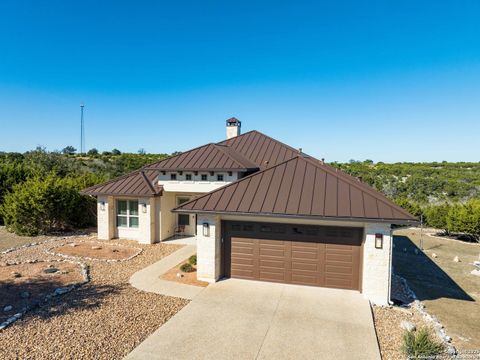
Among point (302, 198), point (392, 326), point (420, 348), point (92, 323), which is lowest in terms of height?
point (392, 326)

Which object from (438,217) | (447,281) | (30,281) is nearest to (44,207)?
(30,281)

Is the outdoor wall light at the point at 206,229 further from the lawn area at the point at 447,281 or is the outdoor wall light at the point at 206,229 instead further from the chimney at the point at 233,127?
the chimney at the point at 233,127

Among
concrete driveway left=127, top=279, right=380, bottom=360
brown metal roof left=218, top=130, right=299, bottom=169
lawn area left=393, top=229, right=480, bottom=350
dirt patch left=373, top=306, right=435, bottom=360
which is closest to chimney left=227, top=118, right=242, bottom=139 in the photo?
brown metal roof left=218, top=130, right=299, bottom=169

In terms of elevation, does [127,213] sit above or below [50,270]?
above

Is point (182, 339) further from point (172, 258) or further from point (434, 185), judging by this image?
point (434, 185)

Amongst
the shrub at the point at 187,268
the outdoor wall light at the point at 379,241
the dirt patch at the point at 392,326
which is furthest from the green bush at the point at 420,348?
the shrub at the point at 187,268

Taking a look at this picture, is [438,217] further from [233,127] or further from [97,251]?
[97,251]
